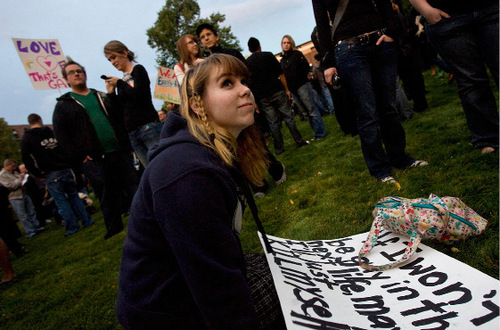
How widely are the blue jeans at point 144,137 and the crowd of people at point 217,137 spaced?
14mm

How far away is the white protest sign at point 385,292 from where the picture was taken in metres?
1.09

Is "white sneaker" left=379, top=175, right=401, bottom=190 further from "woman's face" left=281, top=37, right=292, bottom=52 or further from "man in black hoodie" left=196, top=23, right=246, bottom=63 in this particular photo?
"woman's face" left=281, top=37, right=292, bottom=52

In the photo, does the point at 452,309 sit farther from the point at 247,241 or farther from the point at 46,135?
the point at 46,135

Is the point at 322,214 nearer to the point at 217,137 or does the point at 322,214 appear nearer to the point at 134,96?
the point at 217,137

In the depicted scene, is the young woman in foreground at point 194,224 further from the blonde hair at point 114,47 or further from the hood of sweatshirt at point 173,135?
the blonde hair at point 114,47

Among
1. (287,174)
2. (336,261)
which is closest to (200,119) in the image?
(336,261)

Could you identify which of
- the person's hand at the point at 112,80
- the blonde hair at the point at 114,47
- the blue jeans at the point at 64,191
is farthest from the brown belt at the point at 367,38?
the blue jeans at the point at 64,191

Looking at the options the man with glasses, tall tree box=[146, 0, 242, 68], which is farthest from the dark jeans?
tall tree box=[146, 0, 242, 68]

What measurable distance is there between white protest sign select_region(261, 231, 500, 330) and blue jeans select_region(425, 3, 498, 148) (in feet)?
5.08

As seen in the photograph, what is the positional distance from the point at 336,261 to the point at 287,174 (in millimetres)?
2639

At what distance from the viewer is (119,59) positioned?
3.56 metres

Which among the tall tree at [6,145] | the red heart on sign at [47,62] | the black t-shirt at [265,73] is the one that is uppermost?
the tall tree at [6,145]

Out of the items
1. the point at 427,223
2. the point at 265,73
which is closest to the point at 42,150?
the point at 265,73

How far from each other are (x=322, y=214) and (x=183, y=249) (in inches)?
69.2
